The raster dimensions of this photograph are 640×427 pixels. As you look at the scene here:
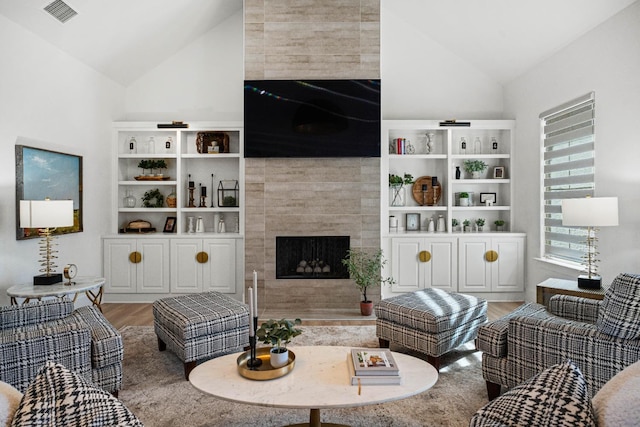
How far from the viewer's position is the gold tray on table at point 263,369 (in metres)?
1.99

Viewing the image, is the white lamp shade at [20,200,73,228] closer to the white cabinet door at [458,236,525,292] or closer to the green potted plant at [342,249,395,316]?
the green potted plant at [342,249,395,316]

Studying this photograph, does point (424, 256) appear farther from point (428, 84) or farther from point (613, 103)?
point (613, 103)

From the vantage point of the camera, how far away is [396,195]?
18.5 ft

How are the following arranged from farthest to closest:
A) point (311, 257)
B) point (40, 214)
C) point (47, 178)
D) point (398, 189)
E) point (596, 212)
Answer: point (398, 189)
point (311, 257)
point (47, 178)
point (40, 214)
point (596, 212)

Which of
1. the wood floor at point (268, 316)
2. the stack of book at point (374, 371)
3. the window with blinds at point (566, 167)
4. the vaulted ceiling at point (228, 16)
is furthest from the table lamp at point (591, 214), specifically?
the stack of book at point (374, 371)

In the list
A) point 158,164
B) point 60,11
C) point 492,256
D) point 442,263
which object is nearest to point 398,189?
point 442,263

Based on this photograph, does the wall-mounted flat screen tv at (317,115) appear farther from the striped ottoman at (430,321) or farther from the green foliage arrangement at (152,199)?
the striped ottoman at (430,321)

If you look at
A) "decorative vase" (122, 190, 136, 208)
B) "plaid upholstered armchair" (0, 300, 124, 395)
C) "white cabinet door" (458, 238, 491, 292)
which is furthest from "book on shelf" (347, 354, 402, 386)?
"decorative vase" (122, 190, 136, 208)

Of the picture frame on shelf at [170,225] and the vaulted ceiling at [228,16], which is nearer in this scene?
the vaulted ceiling at [228,16]

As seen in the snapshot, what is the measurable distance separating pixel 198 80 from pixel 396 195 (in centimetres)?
301

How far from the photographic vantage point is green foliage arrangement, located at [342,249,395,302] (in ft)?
15.3

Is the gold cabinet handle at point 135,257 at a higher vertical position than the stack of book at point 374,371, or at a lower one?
higher

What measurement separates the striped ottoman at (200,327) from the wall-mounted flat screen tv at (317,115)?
2082 millimetres

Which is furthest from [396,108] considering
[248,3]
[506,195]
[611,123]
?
[611,123]
